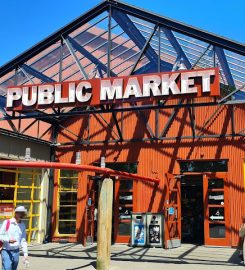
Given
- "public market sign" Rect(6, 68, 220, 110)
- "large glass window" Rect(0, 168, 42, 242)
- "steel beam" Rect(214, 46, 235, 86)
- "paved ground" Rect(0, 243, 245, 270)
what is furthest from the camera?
→ "large glass window" Rect(0, 168, 42, 242)

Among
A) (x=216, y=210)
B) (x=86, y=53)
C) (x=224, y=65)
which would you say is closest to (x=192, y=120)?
(x=224, y=65)

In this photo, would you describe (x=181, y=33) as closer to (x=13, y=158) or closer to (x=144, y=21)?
(x=144, y=21)

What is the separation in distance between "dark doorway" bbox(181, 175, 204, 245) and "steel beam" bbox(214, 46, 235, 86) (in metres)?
4.25

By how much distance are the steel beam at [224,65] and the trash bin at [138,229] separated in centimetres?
654

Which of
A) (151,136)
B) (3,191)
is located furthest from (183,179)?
(3,191)

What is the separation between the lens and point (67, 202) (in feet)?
58.0

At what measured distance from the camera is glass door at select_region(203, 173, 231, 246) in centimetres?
1533

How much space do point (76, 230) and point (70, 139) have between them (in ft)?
13.0

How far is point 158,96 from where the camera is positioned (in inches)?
491

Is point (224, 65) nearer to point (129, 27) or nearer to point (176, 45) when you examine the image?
point (176, 45)

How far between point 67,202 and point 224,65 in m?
8.63

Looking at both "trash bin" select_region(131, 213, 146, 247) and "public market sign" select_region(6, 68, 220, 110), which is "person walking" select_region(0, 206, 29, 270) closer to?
"public market sign" select_region(6, 68, 220, 110)

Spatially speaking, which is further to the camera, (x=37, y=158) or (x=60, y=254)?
(x=37, y=158)

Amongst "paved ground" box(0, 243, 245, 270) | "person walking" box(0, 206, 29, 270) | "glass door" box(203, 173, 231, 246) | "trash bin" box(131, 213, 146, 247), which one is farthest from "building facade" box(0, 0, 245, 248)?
"person walking" box(0, 206, 29, 270)
